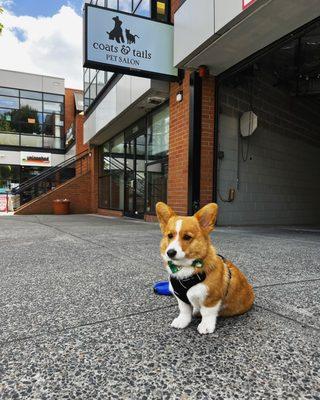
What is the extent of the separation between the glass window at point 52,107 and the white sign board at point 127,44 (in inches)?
882

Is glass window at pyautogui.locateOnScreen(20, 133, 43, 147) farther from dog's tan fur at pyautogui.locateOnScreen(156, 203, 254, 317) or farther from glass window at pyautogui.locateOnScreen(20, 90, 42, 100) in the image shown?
dog's tan fur at pyautogui.locateOnScreen(156, 203, 254, 317)

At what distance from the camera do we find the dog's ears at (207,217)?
5.56 ft

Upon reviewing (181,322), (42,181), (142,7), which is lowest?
(181,322)

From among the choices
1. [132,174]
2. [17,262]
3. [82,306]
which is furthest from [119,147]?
[82,306]

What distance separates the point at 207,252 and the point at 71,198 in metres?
14.0

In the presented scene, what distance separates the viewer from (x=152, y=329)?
1764mm

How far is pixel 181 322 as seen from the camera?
1.77 m

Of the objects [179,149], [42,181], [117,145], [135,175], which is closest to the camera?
[179,149]

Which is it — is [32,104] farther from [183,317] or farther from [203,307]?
[203,307]

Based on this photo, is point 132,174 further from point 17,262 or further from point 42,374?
point 42,374

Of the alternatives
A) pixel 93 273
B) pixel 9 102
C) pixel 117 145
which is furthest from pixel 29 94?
pixel 93 273

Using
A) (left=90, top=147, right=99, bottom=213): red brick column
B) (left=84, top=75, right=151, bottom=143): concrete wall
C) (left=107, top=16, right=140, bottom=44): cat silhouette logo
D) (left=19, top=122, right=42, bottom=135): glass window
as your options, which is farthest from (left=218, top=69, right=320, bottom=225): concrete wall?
(left=19, top=122, right=42, bottom=135): glass window

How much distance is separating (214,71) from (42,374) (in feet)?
21.7

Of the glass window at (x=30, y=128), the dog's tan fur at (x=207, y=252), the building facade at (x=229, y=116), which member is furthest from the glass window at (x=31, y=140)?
the dog's tan fur at (x=207, y=252)
